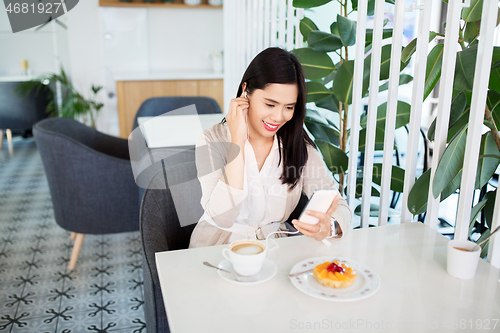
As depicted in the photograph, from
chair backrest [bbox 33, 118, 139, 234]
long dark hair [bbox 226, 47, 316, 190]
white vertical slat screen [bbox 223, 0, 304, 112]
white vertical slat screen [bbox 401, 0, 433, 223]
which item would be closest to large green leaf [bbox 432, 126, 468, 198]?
white vertical slat screen [bbox 401, 0, 433, 223]

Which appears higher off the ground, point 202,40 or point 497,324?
point 202,40

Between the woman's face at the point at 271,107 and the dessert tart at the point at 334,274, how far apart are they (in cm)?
62

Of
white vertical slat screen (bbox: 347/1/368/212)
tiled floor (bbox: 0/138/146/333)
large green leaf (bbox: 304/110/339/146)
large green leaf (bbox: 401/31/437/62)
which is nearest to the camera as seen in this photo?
large green leaf (bbox: 401/31/437/62)

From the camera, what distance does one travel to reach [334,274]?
946 mm

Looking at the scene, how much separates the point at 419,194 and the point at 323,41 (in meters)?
0.75

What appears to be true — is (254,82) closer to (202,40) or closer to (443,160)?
(443,160)

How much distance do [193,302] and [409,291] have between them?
18.9 inches

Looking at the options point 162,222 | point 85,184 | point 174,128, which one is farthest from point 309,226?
point 174,128

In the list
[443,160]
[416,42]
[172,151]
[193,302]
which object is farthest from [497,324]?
[172,151]

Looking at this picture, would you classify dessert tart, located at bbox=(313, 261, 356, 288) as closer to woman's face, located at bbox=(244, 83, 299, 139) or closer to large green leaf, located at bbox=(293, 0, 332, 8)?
woman's face, located at bbox=(244, 83, 299, 139)

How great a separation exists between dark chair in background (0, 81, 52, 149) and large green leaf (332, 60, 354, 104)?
450cm

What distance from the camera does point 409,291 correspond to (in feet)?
3.11

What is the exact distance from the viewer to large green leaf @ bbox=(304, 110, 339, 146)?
1.84 meters

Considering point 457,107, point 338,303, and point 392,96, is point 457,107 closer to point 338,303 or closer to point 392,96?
point 392,96
